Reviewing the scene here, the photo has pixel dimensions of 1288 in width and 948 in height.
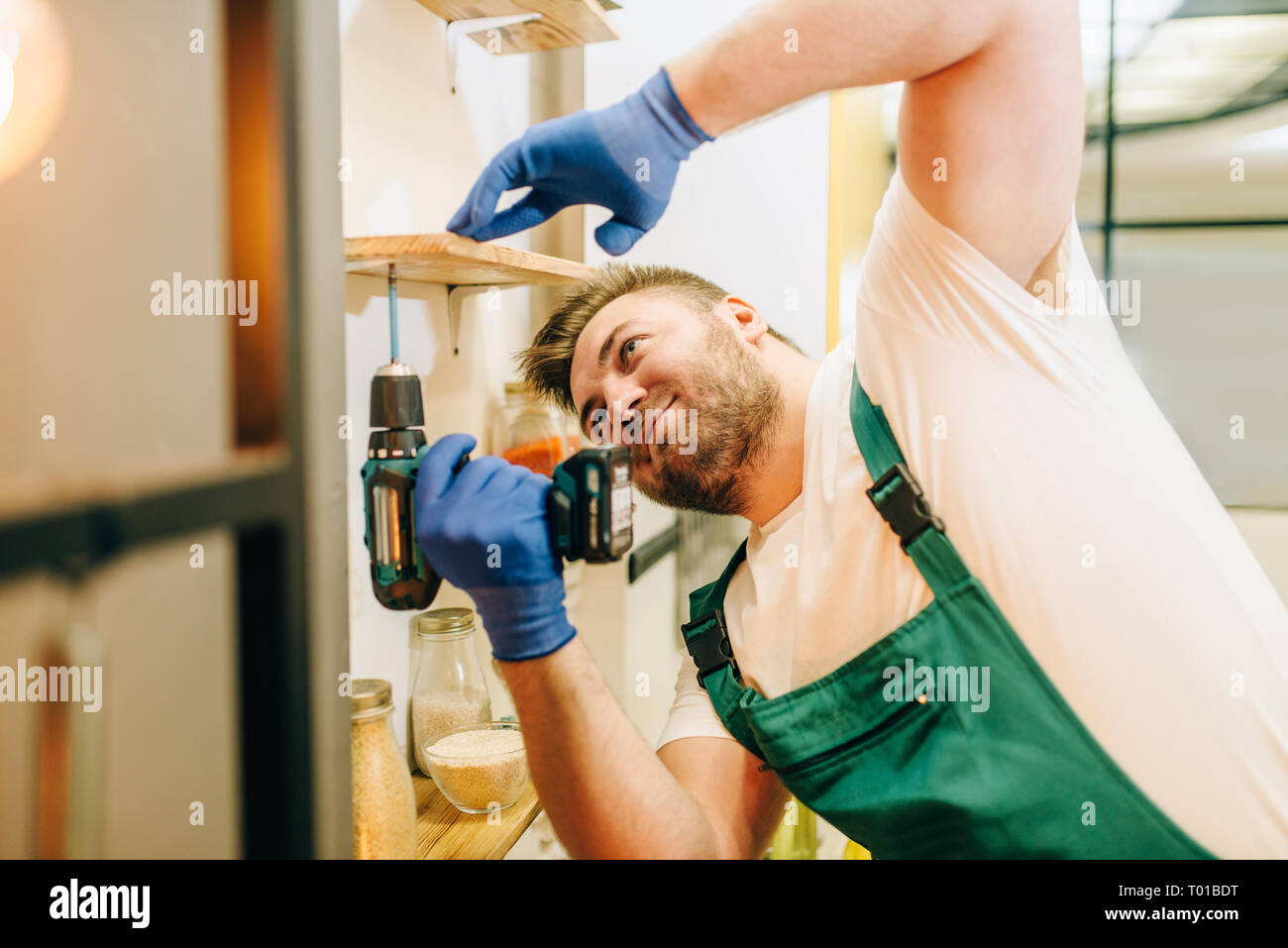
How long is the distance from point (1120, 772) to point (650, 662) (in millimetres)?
1056

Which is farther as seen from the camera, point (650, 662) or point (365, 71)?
point (650, 662)

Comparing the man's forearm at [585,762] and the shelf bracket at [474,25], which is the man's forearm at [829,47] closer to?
the shelf bracket at [474,25]

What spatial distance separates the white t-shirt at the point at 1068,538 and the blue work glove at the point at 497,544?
34cm

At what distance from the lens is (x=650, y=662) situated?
178cm

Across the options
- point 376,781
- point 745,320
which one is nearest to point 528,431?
point 745,320

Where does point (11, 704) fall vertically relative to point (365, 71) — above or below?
below

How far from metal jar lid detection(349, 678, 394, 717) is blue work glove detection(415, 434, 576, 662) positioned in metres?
0.13

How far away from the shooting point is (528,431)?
1.46 meters

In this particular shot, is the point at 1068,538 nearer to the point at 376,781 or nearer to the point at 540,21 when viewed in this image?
the point at 376,781

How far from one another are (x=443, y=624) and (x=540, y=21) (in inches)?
37.1
